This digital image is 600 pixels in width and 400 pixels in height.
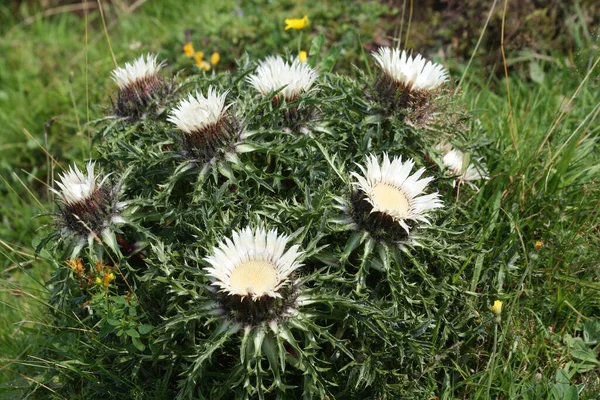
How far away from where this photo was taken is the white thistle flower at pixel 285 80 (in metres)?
2.30

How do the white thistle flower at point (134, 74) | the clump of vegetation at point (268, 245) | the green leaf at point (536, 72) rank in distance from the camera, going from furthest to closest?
1. the green leaf at point (536, 72)
2. the white thistle flower at point (134, 74)
3. the clump of vegetation at point (268, 245)

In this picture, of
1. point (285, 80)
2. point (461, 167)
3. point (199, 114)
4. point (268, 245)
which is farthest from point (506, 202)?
point (199, 114)

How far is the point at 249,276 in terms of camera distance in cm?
184

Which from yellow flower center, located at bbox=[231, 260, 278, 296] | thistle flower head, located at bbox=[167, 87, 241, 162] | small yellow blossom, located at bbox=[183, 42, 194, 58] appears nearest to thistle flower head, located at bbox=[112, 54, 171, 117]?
thistle flower head, located at bbox=[167, 87, 241, 162]

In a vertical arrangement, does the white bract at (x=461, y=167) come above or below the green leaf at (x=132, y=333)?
above

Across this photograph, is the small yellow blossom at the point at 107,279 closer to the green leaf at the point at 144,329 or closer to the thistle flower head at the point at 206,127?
the green leaf at the point at 144,329

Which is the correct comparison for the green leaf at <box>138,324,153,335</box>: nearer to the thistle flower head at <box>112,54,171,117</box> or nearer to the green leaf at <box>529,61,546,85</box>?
the thistle flower head at <box>112,54,171,117</box>

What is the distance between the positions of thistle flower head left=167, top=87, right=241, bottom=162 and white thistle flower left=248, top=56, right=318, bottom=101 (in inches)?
A: 9.8

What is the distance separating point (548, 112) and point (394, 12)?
1.23 m

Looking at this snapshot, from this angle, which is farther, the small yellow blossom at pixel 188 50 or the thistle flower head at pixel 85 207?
the small yellow blossom at pixel 188 50

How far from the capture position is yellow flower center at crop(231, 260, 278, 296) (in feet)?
5.78

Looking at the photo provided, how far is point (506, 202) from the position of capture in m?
2.62

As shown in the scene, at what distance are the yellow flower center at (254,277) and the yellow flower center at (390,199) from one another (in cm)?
38

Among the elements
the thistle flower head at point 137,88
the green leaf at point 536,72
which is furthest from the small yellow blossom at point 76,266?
the green leaf at point 536,72
